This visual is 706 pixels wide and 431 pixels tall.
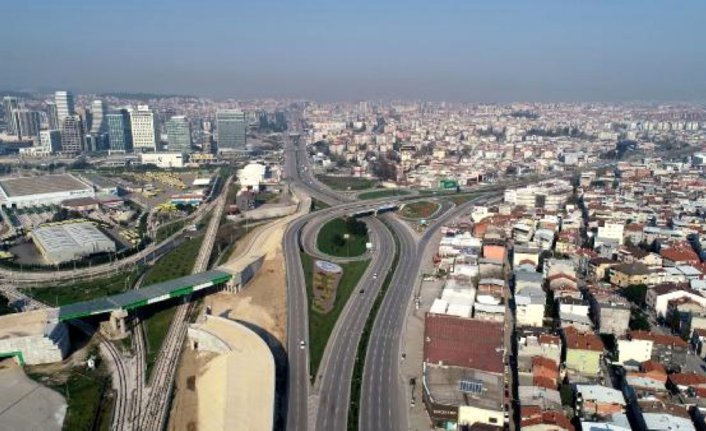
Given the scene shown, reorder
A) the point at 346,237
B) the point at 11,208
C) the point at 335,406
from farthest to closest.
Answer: the point at 11,208 → the point at 346,237 → the point at 335,406

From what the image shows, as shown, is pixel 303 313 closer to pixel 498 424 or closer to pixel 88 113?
pixel 498 424

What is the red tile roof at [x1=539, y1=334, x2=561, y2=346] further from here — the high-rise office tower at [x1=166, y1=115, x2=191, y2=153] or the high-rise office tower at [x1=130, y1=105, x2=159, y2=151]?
the high-rise office tower at [x1=130, y1=105, x2=159, y2=151]

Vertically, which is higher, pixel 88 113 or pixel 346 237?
pixel 88 113

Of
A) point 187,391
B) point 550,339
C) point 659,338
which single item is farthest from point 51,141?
point 659,338

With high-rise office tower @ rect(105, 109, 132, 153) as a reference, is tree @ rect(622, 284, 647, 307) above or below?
below

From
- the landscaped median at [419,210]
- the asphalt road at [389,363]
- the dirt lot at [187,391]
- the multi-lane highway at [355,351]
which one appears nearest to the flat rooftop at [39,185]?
the multi-lane highway at [355,351]

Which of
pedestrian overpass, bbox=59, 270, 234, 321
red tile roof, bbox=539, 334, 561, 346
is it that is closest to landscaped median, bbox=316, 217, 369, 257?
pedestrian overpass, bbox=59, 270, 234, 321

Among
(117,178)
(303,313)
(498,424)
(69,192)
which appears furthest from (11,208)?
(498,424)
